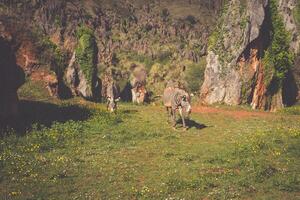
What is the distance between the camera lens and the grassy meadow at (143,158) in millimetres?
19172

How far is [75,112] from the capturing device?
38969 mm

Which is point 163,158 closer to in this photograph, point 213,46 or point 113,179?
point 113,179

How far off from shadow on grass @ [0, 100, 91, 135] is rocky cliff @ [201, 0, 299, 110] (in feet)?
68.6

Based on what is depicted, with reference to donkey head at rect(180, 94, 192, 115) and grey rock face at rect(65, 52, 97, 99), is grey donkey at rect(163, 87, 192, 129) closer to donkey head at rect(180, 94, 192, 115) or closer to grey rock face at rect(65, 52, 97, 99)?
donkey head at rect(180, 94, 192, 115)

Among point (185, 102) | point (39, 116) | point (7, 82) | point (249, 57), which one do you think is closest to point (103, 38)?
point (249, 57)

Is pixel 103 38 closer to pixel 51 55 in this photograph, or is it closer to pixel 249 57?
pixel 51 55

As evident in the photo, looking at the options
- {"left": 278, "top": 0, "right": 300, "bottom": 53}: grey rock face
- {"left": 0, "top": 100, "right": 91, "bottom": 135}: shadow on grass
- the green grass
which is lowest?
the green grass

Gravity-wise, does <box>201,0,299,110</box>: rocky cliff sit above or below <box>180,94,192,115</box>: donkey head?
above

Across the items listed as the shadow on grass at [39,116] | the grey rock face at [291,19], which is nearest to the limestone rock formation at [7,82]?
the shadow on grass at [39,116]

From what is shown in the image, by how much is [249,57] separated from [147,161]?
1340 inches

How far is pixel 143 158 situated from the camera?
25078mm

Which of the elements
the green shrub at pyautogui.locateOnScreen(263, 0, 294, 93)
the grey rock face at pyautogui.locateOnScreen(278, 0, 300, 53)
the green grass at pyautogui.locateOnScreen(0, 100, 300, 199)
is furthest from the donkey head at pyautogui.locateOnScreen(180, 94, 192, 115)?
the grey rock face at pyautogui.locateOnScreen(278, 0, 300, 53)

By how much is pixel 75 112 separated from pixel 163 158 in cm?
1591

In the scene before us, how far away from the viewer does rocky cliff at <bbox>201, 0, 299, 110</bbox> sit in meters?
54.5
